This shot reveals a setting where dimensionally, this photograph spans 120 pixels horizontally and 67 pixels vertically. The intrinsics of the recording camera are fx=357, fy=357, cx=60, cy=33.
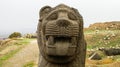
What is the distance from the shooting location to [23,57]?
1964 cm

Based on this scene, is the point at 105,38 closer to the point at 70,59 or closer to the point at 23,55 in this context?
the point at 23,55

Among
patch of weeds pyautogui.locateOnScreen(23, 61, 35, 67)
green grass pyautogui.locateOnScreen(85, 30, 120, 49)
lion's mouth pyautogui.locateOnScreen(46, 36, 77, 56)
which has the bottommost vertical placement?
patch of weeds pyautogui.locateOnScreen(23, 61, 35, 67)

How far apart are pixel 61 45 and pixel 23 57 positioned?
1422cm

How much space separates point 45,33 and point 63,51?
1.42 ft

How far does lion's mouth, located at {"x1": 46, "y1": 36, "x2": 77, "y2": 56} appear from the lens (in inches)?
221

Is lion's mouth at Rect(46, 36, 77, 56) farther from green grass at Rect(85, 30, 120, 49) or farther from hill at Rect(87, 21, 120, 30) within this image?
hill at Rect(87, 21, 120, 30)

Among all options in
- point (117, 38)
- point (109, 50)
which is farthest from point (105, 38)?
point (109, 50)

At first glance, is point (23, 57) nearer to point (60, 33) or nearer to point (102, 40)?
point (102, 40)

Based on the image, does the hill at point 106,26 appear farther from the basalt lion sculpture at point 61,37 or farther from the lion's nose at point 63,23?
the lion's nose at point 63,23

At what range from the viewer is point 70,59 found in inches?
233

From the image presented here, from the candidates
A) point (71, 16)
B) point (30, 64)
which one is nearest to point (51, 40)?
point (71, 16)

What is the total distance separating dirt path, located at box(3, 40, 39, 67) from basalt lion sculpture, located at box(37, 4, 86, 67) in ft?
35.9

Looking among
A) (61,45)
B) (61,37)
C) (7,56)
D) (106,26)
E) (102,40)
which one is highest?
(106,26)

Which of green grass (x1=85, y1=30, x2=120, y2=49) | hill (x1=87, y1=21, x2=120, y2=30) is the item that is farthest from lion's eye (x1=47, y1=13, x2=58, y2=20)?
hill (x1=87, y1=21, x2=120, y2=30)
